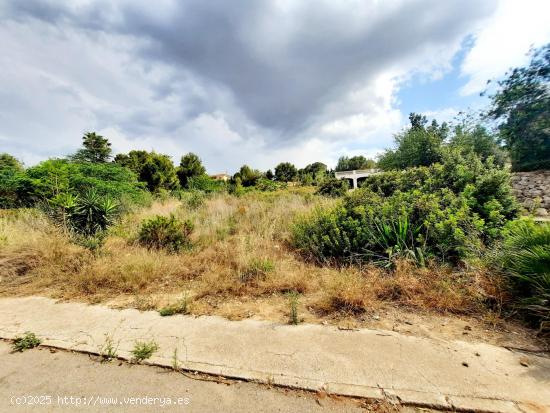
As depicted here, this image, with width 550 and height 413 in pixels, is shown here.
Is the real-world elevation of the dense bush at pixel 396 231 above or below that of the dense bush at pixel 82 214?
below

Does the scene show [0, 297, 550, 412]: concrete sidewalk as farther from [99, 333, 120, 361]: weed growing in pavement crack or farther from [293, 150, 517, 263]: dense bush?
[293, 150, 517, 263]: dense bush

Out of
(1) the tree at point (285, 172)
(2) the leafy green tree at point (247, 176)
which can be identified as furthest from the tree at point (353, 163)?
(2) the leafy green tree at point (247, 176)

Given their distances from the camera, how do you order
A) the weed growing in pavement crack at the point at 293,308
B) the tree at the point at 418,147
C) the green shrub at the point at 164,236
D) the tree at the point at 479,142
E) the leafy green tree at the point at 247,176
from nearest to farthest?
the weed growing in pavement crack at the point at 293,308 → the green shrub at the point at 164,236 → the tree at the point at 479,142 → the tree at the point at 418,147 → the leafy green tree at the point at 247,176

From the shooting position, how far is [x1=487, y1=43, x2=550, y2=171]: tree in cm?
1191

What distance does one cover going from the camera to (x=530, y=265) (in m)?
2.68

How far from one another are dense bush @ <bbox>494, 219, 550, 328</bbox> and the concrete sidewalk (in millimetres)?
725

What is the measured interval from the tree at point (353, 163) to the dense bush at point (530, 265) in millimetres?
50759

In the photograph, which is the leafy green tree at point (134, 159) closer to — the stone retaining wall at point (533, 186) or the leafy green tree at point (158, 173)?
the leafy green tree at point (158, 173)

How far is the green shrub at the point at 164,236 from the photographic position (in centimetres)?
557

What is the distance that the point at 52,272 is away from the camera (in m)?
4.37

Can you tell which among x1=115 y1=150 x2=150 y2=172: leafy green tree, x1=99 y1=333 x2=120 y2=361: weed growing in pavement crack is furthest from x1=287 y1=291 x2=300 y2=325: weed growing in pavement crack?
x1=115 y1=150 x2=150 y2=172: leafy green tree

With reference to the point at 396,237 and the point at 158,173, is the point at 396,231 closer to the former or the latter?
the point at 396,237

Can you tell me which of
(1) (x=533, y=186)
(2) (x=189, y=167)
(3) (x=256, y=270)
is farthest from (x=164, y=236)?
(2) (x=189, y=167)

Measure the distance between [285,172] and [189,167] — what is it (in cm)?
1996
